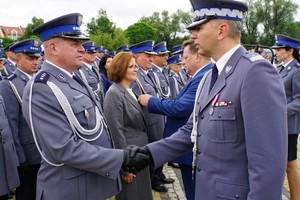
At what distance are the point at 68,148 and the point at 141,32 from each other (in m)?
75.2

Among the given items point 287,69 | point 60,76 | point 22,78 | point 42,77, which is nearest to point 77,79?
point 60,76

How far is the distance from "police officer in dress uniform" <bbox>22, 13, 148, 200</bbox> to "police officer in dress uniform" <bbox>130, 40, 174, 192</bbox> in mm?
1504

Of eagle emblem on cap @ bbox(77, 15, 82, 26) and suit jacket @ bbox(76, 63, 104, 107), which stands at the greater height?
eagle emblem on cap @ bbox(77, 15, 82, 26)

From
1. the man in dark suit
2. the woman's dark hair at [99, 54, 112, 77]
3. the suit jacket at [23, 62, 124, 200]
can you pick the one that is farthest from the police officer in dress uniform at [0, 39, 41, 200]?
the woman's dark hair at [99, 54, 112, 77]

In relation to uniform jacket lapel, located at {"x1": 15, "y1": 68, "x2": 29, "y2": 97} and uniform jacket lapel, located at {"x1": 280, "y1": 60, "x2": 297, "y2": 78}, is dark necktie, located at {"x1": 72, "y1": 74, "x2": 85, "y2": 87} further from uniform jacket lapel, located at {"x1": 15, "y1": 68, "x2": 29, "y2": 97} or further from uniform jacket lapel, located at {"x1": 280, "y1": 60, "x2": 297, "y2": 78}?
uniform jacket lapel, located at {"x1": 280, "y1": 60, "x2": 297, "y2": 78}

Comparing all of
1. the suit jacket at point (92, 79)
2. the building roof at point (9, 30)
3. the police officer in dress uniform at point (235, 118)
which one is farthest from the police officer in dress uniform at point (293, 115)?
the building roof at point (9, 30)

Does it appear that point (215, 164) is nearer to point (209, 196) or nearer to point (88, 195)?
point (209, 196)

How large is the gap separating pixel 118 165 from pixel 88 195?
352 millimetres

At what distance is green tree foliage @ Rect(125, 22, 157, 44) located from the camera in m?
75.4

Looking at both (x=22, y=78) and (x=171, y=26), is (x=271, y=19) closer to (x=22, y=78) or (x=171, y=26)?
(x=171, y=26)

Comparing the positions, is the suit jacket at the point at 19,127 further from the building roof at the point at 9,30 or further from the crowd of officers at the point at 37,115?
the building roof at the point at 9,30

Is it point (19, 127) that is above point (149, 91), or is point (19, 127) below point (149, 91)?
below

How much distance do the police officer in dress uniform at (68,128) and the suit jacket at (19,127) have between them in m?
1.34

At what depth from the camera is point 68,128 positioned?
98.4 inches
